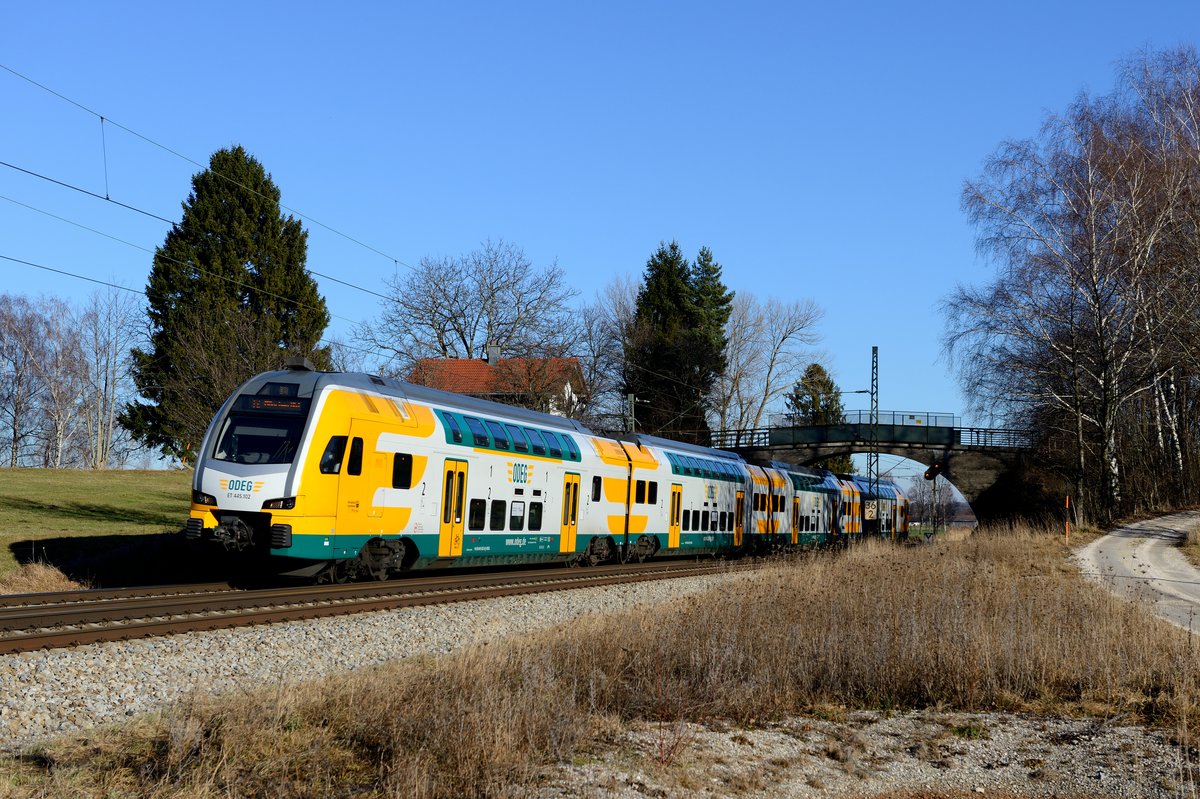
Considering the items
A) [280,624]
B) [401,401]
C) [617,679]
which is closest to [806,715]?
[617,679]

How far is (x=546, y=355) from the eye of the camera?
151ft

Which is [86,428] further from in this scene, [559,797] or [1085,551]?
[559,797]

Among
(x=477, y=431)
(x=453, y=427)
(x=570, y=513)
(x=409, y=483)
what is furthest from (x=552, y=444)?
(x=409, y=483)

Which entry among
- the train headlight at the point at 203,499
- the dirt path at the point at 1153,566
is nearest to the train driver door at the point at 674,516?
the dirt path at the point at 1153,566

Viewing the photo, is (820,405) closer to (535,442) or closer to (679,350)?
(679,350)

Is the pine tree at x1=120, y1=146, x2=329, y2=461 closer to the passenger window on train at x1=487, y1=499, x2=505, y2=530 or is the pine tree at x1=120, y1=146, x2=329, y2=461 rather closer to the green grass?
the green grass

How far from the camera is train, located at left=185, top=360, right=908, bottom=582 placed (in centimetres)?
1591

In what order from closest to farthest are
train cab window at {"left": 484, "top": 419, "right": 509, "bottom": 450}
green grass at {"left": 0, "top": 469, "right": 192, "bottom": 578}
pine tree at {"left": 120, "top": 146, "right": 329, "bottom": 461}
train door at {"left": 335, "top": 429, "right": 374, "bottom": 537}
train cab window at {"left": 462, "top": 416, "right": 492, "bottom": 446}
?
train door at {"left": 335, "top": 429, "right": 374, "bottom": 537} < train cab window at {"left": 462, "top": 416, "right": 492, "bottom": 446} < train cab window at {"left": 484, "top": 419, "right": 509, "bottom": 450} < green grass at {"left": 0, "top": 469, "right": 192, "bottom": 578} < pine tree at {"left": 120, "top": 146, "right": 329, "bottom": 461}

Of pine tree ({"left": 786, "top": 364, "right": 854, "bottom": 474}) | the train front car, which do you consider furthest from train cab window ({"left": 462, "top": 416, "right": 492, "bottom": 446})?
pine tree ({"left": 786, "top": 364, "right": 854, "bottom": 474})

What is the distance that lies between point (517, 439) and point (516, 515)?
59.2 inches

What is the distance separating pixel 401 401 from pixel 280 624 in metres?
6.17

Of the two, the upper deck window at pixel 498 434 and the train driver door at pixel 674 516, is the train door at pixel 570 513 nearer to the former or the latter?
Answer: the upper deck window at pixel 498 434

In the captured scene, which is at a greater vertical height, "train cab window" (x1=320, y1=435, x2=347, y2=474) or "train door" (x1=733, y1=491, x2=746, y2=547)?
"train cab window" (x1=320, y1=435, x2=347, y2=474)

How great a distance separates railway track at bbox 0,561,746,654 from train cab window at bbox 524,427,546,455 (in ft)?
9.74
